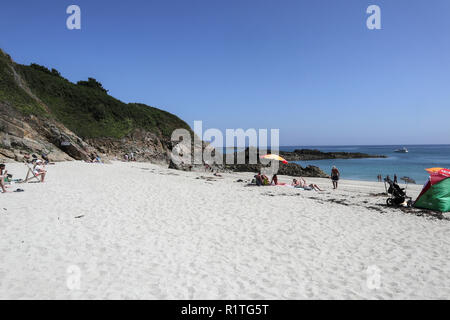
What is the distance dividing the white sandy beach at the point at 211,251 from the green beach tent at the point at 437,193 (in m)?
1.42

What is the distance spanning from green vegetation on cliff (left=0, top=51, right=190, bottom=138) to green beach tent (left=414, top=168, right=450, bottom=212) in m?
33.7

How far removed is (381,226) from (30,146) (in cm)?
2442

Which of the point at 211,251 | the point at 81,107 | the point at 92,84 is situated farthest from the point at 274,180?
the point at 92,84

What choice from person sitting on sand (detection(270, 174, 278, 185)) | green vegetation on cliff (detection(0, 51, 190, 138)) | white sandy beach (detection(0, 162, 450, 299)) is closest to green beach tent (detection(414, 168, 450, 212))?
white sandy beach (detection(0, 162, 450, 299))

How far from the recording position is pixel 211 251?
525cm

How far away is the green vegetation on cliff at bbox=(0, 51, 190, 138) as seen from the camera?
32094mm

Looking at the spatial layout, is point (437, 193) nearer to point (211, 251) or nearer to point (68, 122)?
point (211, 251)

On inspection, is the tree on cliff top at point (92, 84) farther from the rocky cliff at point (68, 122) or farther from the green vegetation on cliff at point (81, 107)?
the green vegetation on cliff at point (81, 107)
